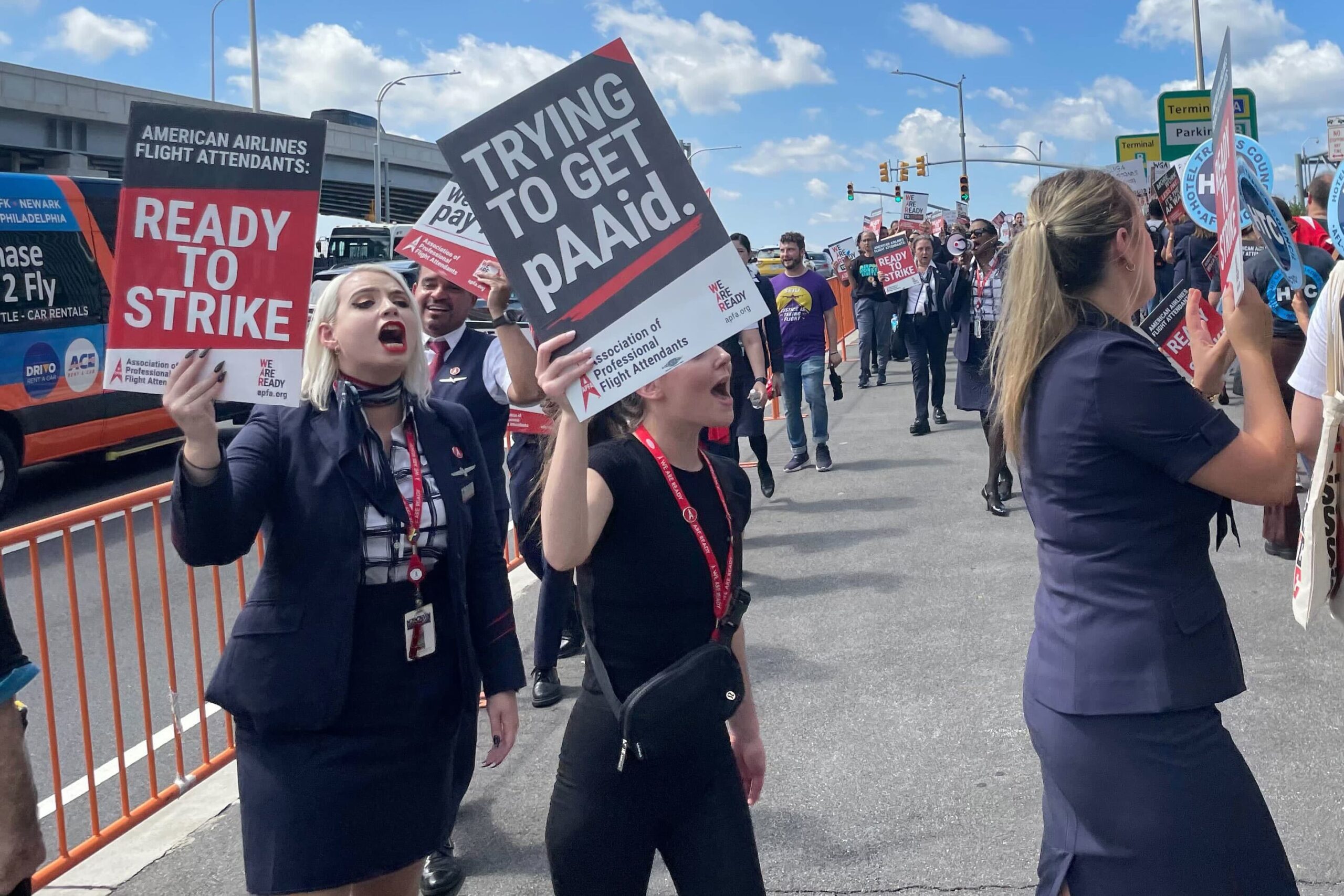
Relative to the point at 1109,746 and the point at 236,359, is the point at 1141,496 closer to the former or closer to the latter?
the point at 1109,746

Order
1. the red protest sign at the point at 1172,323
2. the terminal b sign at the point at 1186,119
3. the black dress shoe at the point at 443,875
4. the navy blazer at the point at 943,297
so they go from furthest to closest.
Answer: the terminal b sign at the point at 1186,119, the navy blazer at the point at 943,297, the red protest sign at the point at 1172,323, the black dress shoe at the point at 443,875

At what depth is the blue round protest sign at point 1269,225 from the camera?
9.07 ft

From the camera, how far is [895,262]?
1587cm

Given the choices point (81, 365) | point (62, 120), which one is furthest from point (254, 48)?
point (81, 365)

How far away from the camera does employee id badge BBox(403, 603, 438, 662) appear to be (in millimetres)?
2682

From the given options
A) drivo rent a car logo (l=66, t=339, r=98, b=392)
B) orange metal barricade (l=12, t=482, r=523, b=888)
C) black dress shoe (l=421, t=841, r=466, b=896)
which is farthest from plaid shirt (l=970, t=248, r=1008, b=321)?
drivo rent a car logo (l=66, t=339, r=98, b=392)

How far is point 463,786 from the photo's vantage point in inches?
125

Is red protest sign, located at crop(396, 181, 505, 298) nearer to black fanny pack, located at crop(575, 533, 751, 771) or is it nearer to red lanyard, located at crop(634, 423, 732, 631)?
red lanyard, located at crop(634, 423, 732, 631)

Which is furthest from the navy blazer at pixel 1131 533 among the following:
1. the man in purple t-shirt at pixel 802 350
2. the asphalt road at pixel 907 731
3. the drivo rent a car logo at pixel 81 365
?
the drivo rent a car logo at pixel 81 365

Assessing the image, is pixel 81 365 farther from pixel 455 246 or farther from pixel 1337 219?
pixel 1337 219

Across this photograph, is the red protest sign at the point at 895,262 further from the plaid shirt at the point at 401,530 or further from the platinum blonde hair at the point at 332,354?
the plaid shirt at the point at 401,530

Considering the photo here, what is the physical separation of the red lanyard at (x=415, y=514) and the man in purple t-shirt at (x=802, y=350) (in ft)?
26.5

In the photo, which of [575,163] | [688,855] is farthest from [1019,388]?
[688,855]

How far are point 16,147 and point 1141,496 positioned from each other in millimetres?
41699
